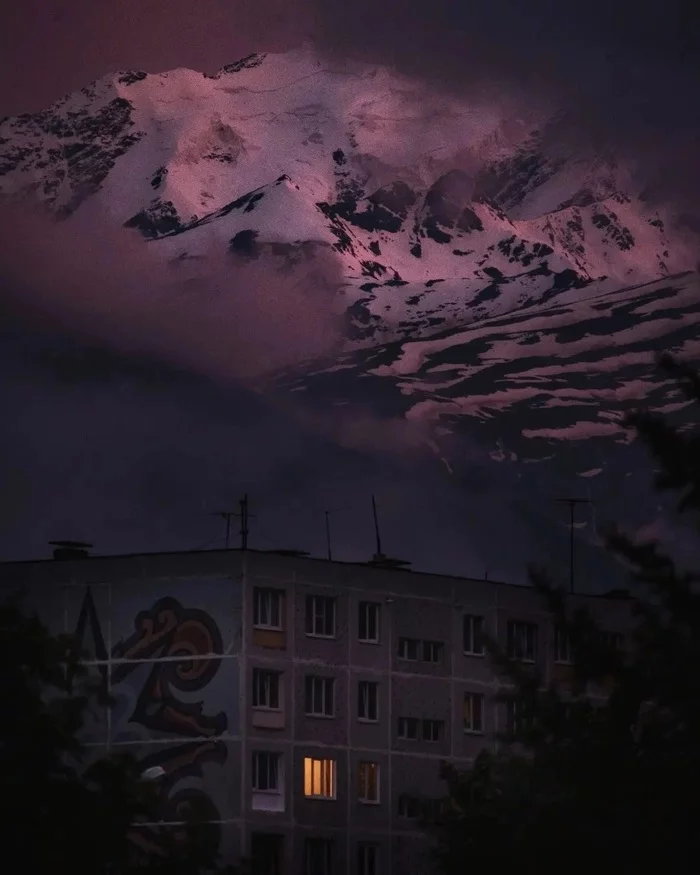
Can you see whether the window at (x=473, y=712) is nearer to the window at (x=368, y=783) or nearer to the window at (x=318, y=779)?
the window at (x=368, y=783)

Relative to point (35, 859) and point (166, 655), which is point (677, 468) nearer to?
point (35, 859)

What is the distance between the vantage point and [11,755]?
36.5m

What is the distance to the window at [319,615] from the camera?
318 feet

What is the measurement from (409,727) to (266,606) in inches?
358

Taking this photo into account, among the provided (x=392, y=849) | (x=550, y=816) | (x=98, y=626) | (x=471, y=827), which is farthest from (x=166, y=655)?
(x=550, y=816)

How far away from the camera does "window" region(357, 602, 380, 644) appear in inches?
3888

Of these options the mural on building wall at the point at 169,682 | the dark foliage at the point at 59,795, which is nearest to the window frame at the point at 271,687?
the mural on building wall at the point at 169,682

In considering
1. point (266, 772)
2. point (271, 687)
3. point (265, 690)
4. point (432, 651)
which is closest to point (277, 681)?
point (271, 687)

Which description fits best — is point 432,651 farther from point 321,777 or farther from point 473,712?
point 321,777

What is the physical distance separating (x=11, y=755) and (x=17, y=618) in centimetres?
274

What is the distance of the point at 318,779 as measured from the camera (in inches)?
3834

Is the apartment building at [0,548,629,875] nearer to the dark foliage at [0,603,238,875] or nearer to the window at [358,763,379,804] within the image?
the window at [358,763,379,804]

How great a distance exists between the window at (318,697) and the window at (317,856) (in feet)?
14.8

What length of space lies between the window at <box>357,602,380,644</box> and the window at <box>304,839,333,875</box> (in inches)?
293
